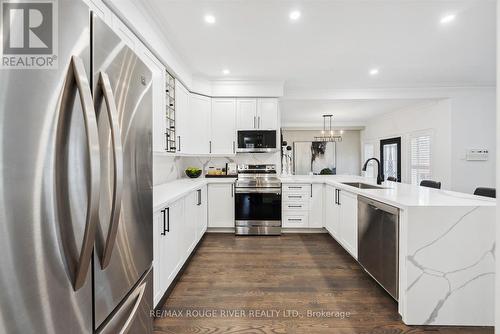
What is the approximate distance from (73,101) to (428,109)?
6.17 m

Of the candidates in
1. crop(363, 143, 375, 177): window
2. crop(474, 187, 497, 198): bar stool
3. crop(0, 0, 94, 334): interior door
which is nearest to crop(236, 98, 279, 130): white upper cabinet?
crop(474, 187, 497, 198): bar stool

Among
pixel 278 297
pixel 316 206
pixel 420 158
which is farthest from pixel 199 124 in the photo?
pixel 420 158

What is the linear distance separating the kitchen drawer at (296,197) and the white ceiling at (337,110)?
2.05 meters

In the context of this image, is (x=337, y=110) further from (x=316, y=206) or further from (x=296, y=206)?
(x=296, y=206)

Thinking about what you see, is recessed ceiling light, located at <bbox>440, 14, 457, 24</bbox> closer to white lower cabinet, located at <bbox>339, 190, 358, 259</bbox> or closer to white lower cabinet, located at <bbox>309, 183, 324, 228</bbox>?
white lower cabinet, located at <bbox>339, 190, 358, 259</bbox>

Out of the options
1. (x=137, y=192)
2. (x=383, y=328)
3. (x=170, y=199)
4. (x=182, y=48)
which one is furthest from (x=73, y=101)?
(x=182, y=48)

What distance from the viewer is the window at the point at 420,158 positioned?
199 inches

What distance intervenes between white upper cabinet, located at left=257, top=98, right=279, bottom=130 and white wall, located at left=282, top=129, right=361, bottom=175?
4.48 metres

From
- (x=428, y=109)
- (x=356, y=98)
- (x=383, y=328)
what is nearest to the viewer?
(x=383, y=328)

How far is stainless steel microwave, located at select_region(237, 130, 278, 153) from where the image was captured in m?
4.19

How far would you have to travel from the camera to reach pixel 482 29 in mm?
2578

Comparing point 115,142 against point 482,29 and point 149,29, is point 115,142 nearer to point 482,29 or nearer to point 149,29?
point 149,29

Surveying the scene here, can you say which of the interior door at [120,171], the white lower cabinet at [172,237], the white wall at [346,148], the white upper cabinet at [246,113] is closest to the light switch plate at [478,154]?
the white upper cabinet at [246,113]
